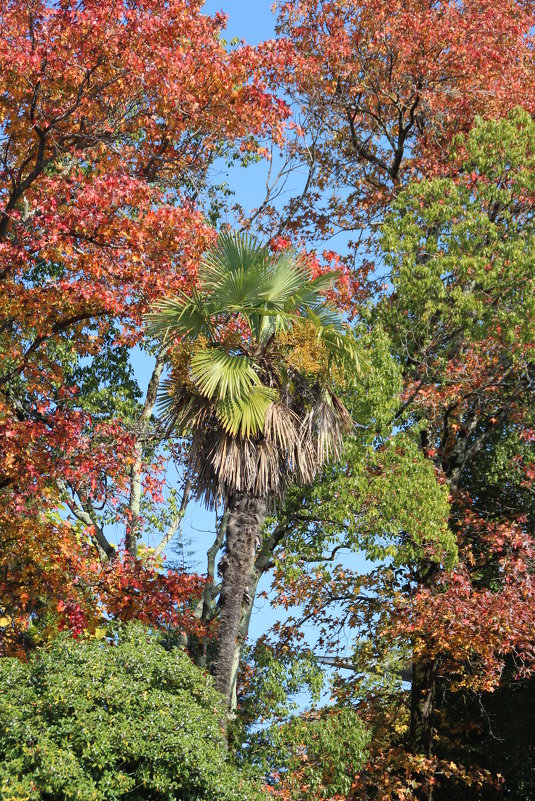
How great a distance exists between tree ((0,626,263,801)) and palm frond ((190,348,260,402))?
3.59m

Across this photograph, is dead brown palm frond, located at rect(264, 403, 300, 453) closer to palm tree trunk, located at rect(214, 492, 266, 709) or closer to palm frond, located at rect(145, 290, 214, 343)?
palm tree trunk, located at rect(214, 492, 266, 709)

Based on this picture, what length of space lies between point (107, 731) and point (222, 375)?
16.0 feet

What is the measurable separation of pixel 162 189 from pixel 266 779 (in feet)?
35.0

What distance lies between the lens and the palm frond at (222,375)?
12977 mm

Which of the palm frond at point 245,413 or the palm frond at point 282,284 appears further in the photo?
the palm frond at point 282,284

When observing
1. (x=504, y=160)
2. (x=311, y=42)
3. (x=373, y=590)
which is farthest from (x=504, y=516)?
(x=311, y=42)

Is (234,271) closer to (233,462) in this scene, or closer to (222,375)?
(222,375)

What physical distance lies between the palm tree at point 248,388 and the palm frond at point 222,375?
0.02m

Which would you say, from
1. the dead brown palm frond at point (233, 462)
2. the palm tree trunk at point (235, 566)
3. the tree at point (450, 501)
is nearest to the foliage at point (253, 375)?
the dead brown palm frond at point (233, 462)

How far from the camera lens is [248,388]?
13250 mm

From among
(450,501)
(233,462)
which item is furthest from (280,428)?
(450,501)

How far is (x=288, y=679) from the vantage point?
16.0 metres

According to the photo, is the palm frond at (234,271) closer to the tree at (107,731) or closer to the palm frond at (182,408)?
the palm frond at (182,408)

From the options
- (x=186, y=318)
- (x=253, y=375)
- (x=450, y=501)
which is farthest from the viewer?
(x=450, y=501)
